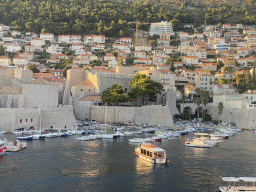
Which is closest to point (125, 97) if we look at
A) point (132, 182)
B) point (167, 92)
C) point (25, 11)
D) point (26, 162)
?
point (167, 92)

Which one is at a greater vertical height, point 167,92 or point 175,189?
point 167,92

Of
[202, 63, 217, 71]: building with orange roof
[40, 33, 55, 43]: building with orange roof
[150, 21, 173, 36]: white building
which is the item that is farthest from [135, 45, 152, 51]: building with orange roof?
[40, 33, 55, 43]: building with orange roof

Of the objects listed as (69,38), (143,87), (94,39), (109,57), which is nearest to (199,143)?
(143,87)

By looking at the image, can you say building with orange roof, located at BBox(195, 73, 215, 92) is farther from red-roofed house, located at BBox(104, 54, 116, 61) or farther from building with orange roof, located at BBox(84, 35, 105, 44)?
building with orange roof, located at BBox(84, 35, 105, 44)

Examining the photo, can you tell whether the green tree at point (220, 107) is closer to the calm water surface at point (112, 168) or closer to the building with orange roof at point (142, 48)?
the calm water surface at point (112, 168)

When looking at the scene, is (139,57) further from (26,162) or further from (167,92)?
(26,162)

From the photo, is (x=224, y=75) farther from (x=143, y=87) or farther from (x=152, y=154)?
(x=152, y=154)
